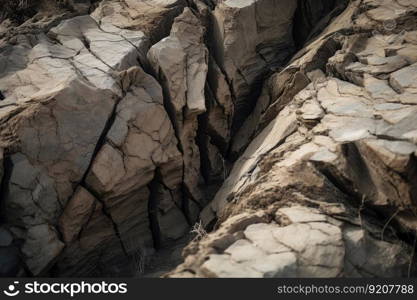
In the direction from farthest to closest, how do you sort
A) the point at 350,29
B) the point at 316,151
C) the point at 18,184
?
1. the point at 350,29
2. the point at 18,184
3. the point at 316,151

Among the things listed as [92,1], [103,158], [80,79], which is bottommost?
[103,158]

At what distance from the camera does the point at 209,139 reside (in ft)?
23.4

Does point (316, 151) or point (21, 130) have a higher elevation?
point (21, 130)

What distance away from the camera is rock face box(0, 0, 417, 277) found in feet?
14.3

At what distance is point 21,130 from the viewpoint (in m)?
5.39

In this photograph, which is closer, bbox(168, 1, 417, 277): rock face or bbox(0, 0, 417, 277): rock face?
bbox(168, 1, 417, 277): rock face

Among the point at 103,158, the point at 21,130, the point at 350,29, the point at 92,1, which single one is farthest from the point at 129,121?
the point at 350,29

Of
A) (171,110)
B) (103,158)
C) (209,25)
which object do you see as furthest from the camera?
(209,25)

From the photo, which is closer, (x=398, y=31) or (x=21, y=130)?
(x=21, y=130)

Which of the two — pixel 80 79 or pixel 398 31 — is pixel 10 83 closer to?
pixel 80 79

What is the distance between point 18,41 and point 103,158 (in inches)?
101

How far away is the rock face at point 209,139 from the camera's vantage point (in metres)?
4.35

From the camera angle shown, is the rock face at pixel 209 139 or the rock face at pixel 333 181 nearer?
the rock face at pixel 333 181

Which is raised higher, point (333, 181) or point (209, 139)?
point (333, 181)
